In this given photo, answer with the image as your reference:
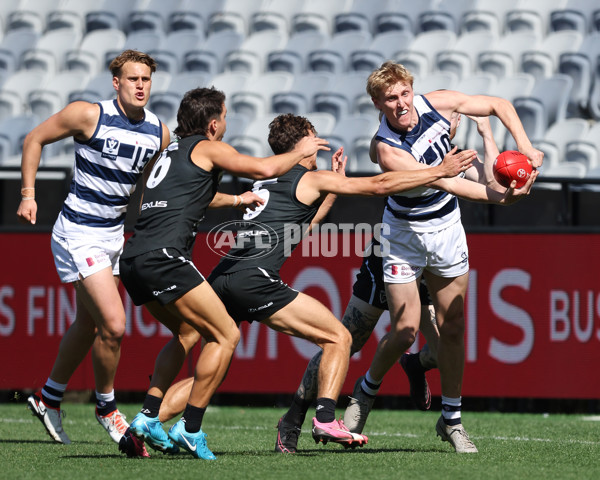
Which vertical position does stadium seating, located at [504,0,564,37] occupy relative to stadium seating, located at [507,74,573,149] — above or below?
above

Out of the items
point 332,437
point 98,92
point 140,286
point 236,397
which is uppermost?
point 98,92

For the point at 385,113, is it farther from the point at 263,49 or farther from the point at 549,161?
the point at 263,49

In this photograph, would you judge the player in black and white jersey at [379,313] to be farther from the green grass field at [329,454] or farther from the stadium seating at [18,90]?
the stadium seating at [18,90]

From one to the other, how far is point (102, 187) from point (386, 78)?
1.90 m

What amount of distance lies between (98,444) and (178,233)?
189cm

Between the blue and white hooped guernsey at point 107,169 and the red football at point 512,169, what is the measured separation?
7.02 feet

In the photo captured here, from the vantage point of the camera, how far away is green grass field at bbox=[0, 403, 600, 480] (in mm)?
4695

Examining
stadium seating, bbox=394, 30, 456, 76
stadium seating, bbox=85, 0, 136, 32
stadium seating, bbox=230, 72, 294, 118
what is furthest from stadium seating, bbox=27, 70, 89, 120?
stadium seating, bbox=394, 30, 456, 76

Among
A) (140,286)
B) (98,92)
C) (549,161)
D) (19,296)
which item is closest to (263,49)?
(98,92)

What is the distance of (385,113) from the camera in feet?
18.8

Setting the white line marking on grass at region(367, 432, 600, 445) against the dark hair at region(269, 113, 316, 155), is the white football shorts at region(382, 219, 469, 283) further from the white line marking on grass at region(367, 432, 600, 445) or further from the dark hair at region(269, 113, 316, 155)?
the white line marking on grass at region(367, 432, 600, 445)

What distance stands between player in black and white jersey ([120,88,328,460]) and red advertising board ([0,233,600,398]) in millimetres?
3459

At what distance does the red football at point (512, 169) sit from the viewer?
5.25 meters

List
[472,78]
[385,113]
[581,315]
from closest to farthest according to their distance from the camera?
[385,113] < [581,315] < [472,78]
